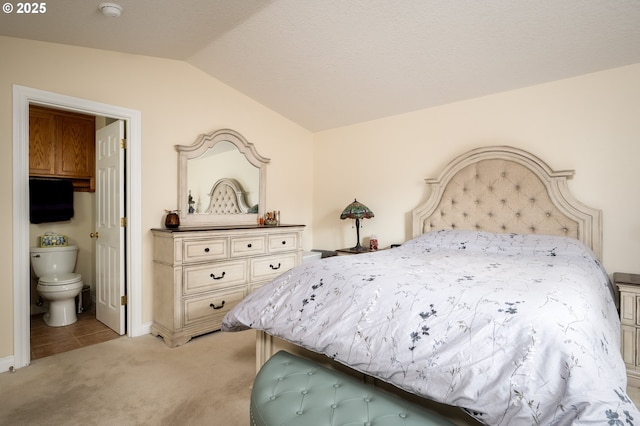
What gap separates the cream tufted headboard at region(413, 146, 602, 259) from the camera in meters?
2.61

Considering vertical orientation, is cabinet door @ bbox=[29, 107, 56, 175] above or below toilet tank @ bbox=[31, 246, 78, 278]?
above

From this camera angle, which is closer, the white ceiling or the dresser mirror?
the white ceiling

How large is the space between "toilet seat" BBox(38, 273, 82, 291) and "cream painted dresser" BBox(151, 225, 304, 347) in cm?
85

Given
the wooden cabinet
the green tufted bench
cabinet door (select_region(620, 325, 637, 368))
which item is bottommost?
cabinet door (select_region(620, 325, 637, 368))

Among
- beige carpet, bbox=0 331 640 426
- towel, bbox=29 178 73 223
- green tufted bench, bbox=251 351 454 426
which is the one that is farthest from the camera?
towel, bbox=29 178 73 223

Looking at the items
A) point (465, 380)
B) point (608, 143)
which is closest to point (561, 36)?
point (608, 143)

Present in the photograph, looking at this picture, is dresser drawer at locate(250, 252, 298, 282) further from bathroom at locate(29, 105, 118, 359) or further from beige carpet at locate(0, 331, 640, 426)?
bathroom at locate(29, 105, 118, 359)

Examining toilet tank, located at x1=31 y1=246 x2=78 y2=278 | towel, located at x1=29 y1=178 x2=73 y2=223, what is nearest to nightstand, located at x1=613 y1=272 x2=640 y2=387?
toilet tank, located at x1=31 y1=246 x2=78 y2=278

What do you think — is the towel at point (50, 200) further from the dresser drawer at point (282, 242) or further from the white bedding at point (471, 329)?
the white bedding at point (471, 329)

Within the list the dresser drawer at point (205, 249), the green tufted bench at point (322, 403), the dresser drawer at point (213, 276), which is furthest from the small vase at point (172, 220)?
the green tufted bench at point (322, 403)

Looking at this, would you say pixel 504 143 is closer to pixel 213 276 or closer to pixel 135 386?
pixel 213 276

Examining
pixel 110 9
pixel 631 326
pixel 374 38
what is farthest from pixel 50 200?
pixel 631 326

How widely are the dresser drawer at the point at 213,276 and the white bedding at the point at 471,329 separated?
102 centimetres

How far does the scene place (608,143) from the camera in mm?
2525
